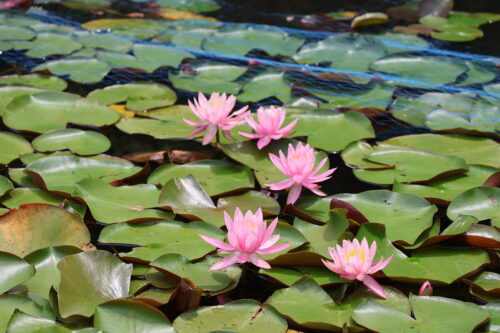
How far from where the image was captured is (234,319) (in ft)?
3.51

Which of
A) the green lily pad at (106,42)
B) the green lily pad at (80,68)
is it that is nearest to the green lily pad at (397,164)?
the green lily pad at (80,68)

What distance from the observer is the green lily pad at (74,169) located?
60.9 inches

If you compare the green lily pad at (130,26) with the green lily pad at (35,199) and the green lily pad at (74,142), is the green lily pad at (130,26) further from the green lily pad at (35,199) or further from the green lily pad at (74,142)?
the green lily pad at (35,199)

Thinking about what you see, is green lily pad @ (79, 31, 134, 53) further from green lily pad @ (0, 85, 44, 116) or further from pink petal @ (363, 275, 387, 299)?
pink petal @ (363, 275, 387, 299)

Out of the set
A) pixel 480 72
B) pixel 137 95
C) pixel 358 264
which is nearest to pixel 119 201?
pixel 358 264

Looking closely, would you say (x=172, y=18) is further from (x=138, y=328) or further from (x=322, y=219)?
(x=138, y=328)

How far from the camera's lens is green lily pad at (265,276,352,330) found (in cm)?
107

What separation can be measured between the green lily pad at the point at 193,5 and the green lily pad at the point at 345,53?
1056 millimetres

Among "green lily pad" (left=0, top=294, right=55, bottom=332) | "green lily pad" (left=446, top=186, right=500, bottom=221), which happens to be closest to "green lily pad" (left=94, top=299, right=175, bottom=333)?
"green lily pad" (left=0, top=294, right=55, bottom=332)

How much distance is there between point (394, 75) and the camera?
2.42 meters

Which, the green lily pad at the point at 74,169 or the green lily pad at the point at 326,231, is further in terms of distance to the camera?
the green lily pad at the point at 74,169

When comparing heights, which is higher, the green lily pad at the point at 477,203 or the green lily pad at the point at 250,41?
the green lily pad at the point at 250,41

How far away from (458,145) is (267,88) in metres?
0.82

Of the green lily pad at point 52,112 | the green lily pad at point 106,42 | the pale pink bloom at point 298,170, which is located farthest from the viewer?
the green lily pad at point 106,42
